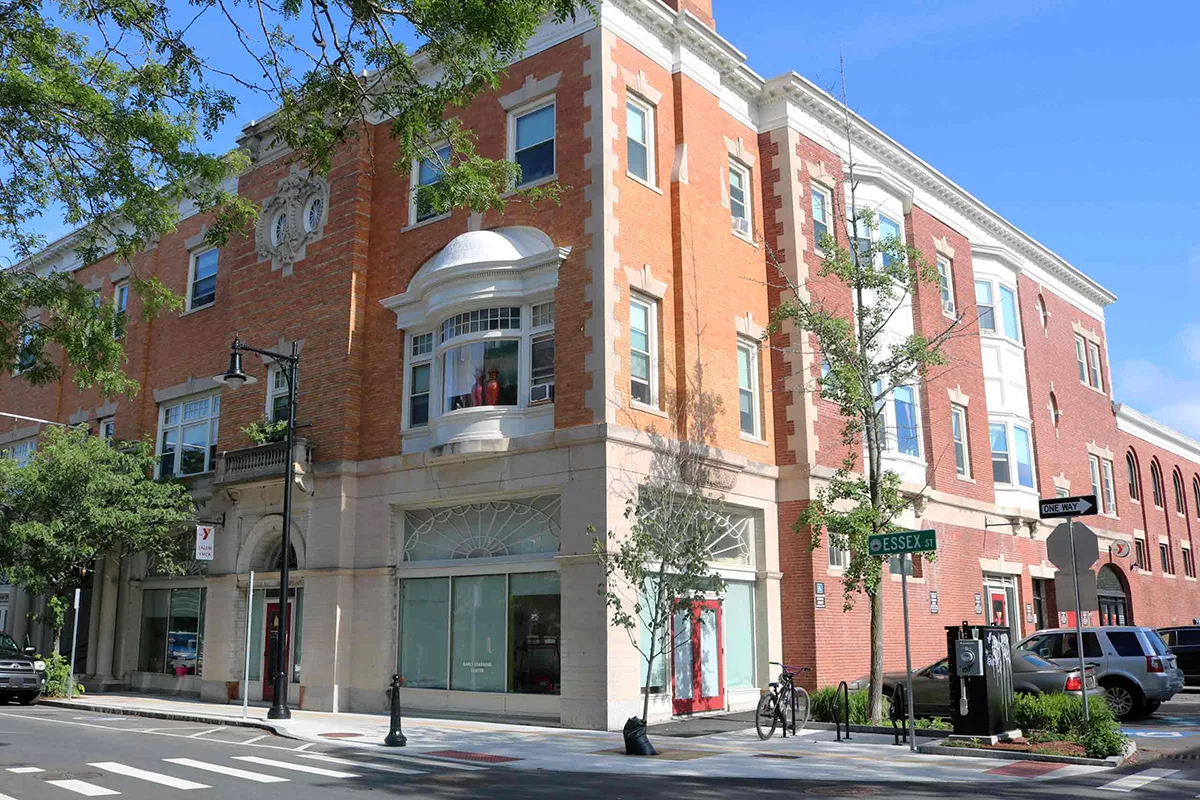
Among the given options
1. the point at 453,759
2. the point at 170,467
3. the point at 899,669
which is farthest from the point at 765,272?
the point at 170,467

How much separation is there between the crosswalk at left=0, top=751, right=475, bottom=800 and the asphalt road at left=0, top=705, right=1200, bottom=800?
1 centimetres

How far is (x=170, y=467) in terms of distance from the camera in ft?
90.5

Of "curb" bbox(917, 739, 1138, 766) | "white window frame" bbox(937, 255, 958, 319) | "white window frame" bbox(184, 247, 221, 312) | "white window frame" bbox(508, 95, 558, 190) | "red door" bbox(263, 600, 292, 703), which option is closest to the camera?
"curb" bbox(917, 739, 1138, 766)

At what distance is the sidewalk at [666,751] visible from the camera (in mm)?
12703

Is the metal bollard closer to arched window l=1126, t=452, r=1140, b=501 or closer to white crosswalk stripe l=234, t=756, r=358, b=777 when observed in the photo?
white crosswalk stripe l=234, t=756, r=358, b=777

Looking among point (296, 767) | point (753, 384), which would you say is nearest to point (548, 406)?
point (753, 384)

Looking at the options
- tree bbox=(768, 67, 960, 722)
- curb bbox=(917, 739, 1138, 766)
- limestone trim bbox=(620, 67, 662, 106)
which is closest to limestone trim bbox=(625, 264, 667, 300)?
tree bbox=(768, 67, 960, 722)

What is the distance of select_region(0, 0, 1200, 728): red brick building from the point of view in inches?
753

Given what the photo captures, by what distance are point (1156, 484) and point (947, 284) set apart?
1831 cm

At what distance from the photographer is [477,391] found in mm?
20094

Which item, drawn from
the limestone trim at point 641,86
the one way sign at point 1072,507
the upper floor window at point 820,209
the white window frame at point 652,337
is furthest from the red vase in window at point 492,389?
the one way sign at point 1072,507

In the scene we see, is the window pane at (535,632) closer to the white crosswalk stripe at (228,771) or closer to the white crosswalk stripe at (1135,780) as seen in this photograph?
the white crosswalk stripe at (228,771)

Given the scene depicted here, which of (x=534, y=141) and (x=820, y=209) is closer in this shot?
(x=534, y=141)

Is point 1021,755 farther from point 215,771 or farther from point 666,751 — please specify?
point 215,771
